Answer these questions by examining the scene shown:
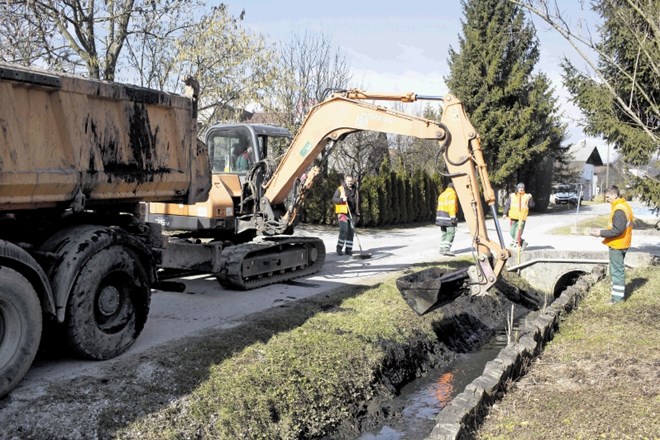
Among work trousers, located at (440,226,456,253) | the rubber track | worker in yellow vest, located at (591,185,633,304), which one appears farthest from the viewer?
work trousers, located at (440,226,456,253)

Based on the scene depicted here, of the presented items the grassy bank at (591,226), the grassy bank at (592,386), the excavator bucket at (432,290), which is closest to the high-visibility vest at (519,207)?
the grassy bank at (591,226)

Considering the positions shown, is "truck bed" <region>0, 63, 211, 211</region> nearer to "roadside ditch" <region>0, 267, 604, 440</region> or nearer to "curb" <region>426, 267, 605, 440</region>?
"roadside ditch" <region>0, 267, 604, 440</region>

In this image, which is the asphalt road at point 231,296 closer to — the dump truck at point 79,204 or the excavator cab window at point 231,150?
the dump truck at point 79,204

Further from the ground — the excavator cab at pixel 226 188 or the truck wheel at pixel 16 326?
the excavator cab at pixel 226 188

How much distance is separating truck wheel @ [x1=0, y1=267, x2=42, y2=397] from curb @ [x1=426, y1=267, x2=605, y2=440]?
10.4ft

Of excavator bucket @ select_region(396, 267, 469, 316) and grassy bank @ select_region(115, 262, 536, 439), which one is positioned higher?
excavator bucket @ select_region(396, 267, 469, 316)

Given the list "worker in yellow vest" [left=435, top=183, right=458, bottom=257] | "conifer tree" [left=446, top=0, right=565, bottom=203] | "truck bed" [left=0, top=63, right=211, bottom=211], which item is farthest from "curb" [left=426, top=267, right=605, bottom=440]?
"conifer tree" [left=446, top=0, right=565, bottom=203]

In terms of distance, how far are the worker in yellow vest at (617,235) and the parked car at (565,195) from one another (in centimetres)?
4283

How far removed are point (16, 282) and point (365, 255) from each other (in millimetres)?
9849

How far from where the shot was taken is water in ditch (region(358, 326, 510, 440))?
6.23m

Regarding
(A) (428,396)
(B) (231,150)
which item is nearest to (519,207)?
(B) (231,150)

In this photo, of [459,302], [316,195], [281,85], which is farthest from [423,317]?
[281,85]

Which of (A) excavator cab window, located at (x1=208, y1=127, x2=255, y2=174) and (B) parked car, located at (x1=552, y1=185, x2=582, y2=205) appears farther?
(B) parked car, located at (x1=552, y1=185, x2=582, y2=205)

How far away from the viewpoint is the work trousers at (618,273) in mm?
9125
